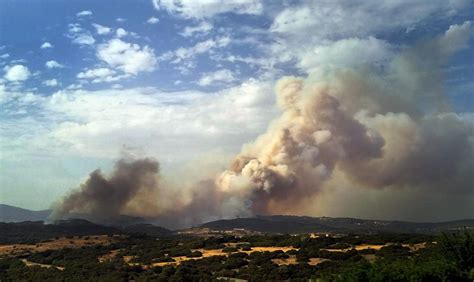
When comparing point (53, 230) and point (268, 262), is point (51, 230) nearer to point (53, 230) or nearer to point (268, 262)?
point (53, 230)

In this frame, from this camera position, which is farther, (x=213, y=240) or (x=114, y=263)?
Result: (x=213, y=240)

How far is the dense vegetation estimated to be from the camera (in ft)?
118

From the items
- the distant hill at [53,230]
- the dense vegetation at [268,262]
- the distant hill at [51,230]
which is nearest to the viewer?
the dense vegetation at [268,262]

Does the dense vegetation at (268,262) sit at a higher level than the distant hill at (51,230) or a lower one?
lower

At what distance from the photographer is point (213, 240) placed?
76.2 meters

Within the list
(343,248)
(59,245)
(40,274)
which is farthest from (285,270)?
(59,245)

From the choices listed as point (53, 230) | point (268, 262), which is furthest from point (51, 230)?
A: point (268, 262)

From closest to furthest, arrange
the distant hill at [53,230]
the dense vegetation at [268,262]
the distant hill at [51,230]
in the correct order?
the dense vegetation at [268,262] → the distant hill at [53,230] → the distant hill at [51,230]

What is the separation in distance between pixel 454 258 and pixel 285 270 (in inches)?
588

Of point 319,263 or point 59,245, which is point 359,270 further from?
point 59,245

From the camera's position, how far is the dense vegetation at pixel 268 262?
35969 mm

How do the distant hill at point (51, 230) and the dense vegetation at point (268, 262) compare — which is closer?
the dense vegetation at point (268, 262)

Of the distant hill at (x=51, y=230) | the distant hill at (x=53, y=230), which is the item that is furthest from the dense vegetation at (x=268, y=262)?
the distant hill at (x=51, y=230)

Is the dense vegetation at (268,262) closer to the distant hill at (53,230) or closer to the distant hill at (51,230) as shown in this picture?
the distant hill at (53,230)
